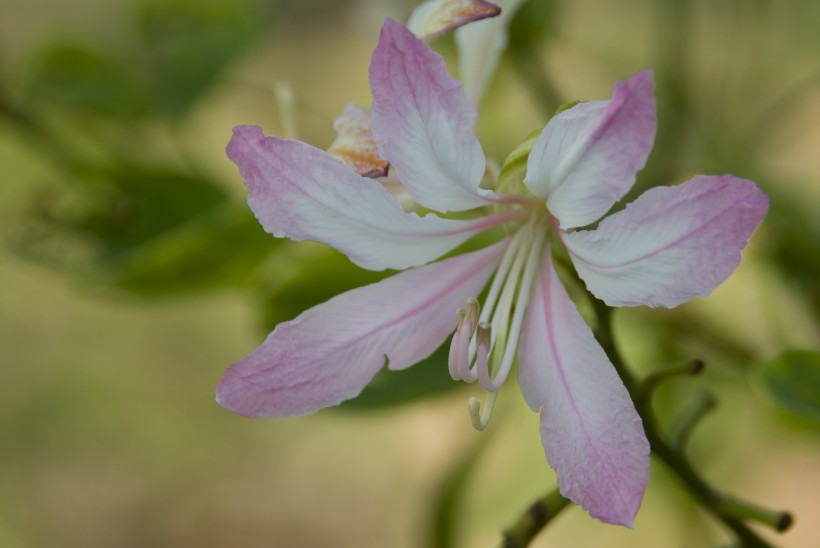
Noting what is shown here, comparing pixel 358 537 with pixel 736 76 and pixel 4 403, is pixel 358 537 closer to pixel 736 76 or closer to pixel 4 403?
pixel 4 403

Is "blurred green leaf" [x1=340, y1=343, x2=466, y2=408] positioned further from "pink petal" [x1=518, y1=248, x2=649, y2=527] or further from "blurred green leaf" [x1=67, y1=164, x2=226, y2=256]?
"blurred green leaf" [x1=67, y1=164, x2=226, y2=256]

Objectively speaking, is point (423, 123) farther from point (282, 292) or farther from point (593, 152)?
point (282, 292)

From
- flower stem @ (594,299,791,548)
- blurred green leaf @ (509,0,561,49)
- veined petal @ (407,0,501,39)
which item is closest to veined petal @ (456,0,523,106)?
veined petal @ (407,0,501,39)

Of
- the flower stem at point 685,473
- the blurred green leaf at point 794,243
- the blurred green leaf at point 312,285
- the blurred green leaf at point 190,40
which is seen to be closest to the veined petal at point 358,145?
the flower stem at point 685,473

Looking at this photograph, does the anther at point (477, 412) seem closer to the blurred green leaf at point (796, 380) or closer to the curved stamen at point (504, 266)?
the curved stamen at point (504, 266)

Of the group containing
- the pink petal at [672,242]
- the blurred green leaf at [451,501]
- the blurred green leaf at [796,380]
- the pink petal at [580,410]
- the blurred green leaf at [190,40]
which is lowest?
the blurred green leaf at [451,501]

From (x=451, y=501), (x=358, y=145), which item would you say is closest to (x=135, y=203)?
(x=451, y=501)

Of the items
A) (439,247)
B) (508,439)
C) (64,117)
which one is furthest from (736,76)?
(439,247)
